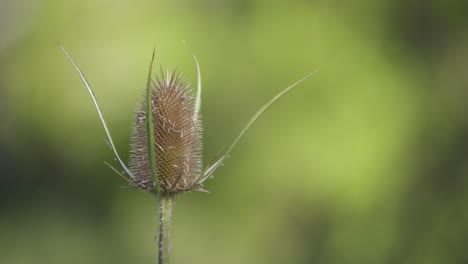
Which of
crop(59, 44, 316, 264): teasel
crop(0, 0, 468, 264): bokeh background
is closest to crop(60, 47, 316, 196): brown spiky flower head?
crop(59, 44, 316, 264): teasel

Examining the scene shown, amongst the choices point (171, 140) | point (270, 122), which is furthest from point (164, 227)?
point (270, 122)

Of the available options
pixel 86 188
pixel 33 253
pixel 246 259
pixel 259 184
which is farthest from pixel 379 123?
pixel 33 253

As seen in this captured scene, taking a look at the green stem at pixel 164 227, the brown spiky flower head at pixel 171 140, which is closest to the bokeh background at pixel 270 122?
the brown spiky flower head at pixel 171 140

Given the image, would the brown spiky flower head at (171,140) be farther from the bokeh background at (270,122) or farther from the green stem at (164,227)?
the bokeh background at (270,122)

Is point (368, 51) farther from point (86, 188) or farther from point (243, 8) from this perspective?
point (86, 188)

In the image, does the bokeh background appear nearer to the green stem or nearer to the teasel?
the teasel

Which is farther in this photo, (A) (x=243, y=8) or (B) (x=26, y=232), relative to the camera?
(B) (x=26, y=232)
